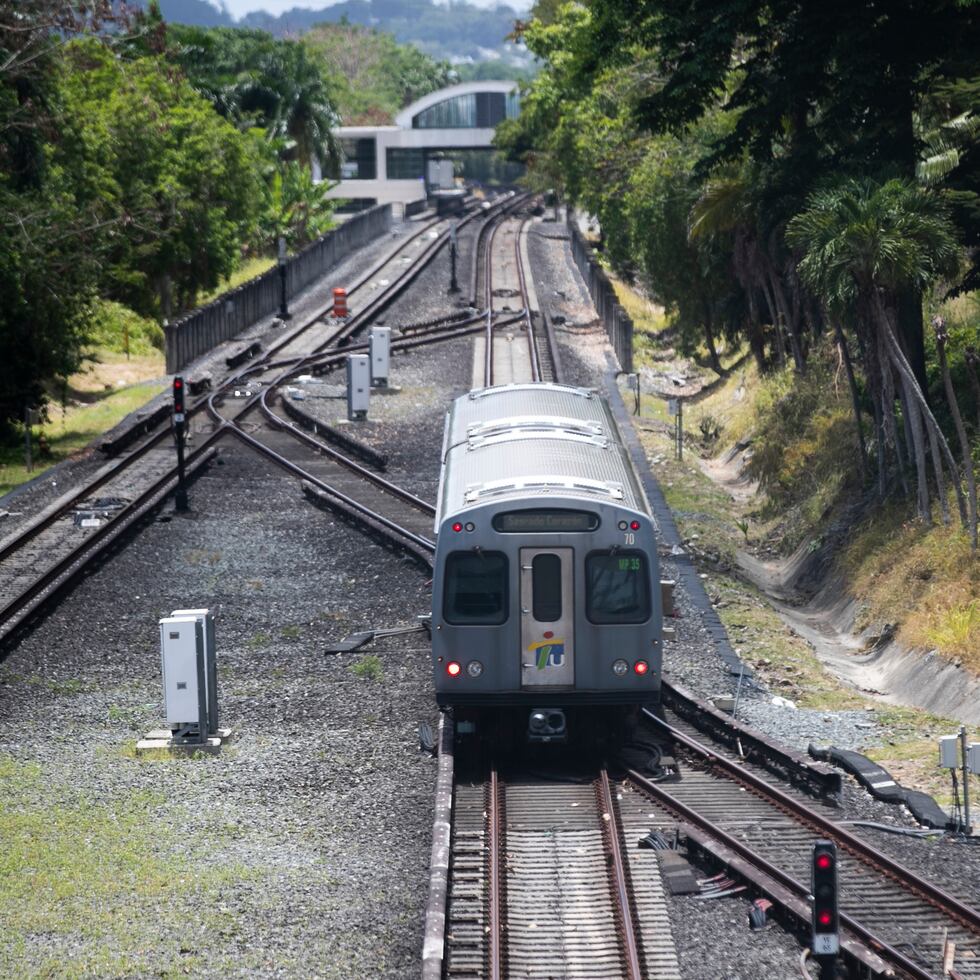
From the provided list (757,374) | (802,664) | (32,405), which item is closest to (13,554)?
(32,405)

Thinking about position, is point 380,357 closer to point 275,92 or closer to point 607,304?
point 607,304

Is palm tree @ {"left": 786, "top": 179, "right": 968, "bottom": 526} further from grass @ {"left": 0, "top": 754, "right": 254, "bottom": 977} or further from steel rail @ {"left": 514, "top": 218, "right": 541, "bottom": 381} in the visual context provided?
steel rail @ {"left": 514, "top": 218, "right": 541, "bottom": 381}

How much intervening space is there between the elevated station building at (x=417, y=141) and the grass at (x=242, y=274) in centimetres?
4041

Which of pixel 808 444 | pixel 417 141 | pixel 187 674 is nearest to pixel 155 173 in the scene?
pixel 808 444

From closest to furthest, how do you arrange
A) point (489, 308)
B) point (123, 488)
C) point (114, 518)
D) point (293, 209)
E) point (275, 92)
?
1. point (114, 518)
2. point (123, 488)
3. point (489, 308)
4. point (293, 209)
5. point (275, 92)

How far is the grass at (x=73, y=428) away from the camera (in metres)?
28.8

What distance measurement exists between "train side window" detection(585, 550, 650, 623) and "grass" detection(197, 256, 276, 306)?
133ft

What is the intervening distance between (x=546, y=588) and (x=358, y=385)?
61.7 feet

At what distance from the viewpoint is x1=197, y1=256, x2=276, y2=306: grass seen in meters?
55.1

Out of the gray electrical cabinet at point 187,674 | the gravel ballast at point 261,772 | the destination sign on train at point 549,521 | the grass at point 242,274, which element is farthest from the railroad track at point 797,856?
the grass at point 242,274

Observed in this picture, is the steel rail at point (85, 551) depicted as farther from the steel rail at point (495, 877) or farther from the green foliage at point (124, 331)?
the green foliage at point (124, 331)

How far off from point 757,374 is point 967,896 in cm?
2535

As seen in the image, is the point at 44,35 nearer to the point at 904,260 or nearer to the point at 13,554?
the point at 13,554

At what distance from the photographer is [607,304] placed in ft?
145
